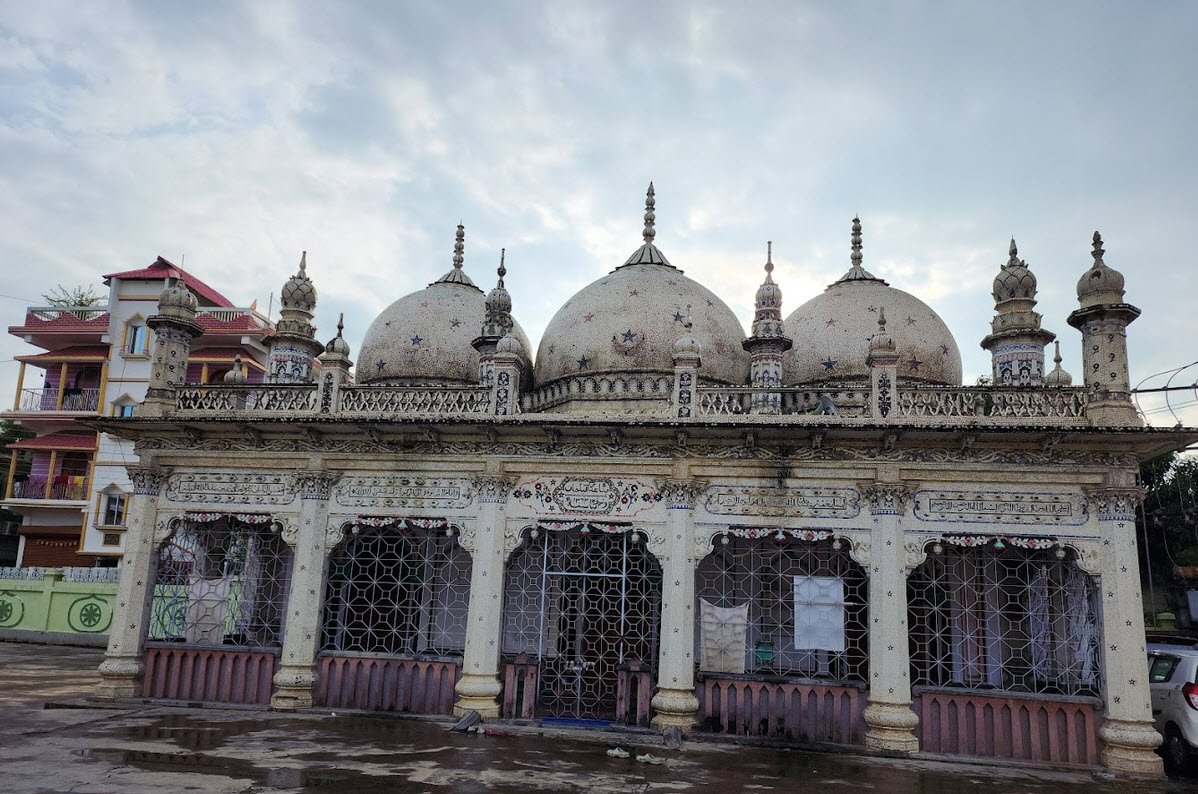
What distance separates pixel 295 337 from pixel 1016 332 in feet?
51.5

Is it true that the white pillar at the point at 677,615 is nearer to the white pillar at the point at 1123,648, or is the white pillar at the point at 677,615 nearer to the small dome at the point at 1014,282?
the white pillar at the point at 1123,648

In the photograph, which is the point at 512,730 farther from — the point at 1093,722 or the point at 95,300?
the point at 95,300

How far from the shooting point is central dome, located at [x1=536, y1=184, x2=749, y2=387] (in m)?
16.8

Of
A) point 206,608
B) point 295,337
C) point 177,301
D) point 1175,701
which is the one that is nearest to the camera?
point 1175,701

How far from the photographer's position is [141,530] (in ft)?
47.1

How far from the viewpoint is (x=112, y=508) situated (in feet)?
103

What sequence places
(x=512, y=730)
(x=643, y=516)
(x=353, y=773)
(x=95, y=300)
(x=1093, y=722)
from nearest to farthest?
(x=353, y=773) < (x=1093, y=722) < (x=512, y=730) < (x=643, y=516) < (x=95, y=300)

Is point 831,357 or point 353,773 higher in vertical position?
point 831,357

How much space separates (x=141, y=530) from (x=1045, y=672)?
49.7 feet

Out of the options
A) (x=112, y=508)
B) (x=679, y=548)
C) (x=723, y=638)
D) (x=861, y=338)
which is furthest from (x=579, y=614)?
(x=112, y=508)

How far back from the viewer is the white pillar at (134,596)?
13.8 metres

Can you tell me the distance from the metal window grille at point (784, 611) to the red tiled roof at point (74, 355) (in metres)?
28.9

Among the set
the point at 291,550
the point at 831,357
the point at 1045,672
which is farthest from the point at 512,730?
the point at 831,357

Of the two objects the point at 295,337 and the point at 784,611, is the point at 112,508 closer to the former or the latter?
the point at 295,337
